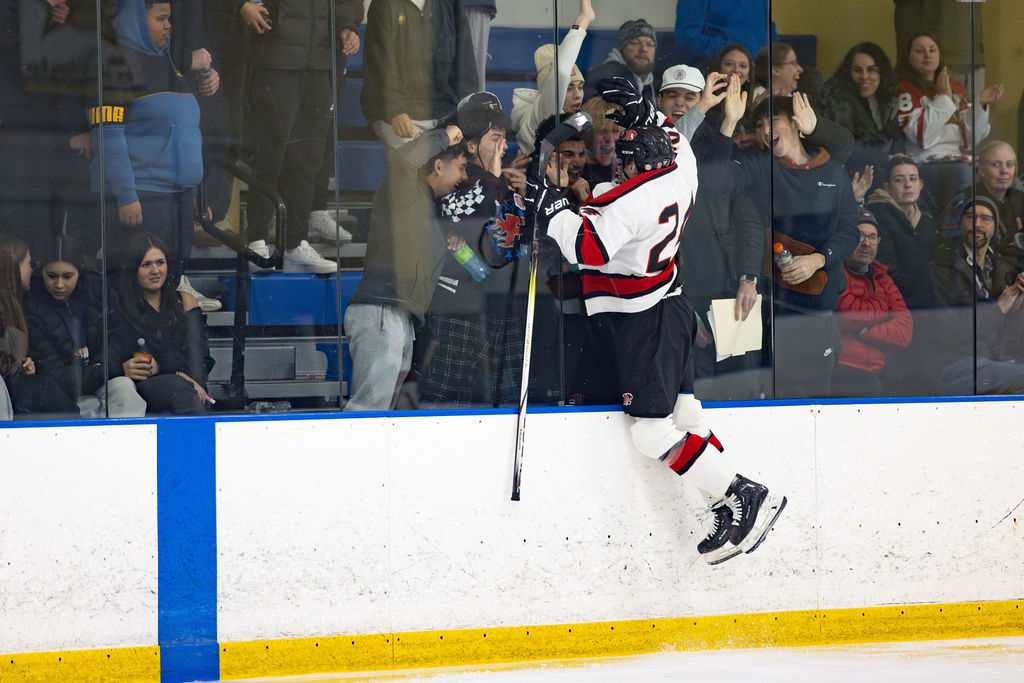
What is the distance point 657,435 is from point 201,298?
1371 mm

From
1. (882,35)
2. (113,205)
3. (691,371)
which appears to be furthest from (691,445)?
(113,205)

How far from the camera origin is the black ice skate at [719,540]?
291 centimetres

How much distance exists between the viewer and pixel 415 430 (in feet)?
9.37

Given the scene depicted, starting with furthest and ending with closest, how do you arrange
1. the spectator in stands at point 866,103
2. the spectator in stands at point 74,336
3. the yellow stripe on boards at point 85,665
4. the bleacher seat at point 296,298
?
the spectator in stands at point 866,103, the bleacher seat at point 296,298, the spectator in stands at point 74,336, the yellow stripe on boards at point 85,665

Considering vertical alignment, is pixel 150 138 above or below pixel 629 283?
above

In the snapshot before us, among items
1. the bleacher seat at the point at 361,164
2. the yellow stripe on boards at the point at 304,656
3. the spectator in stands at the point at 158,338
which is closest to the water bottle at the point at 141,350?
the spectator in stands at the point at 158,338

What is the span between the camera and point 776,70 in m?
3.13

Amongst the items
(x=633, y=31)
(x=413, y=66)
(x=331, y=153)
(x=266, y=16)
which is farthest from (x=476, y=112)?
(x=266, y=16)

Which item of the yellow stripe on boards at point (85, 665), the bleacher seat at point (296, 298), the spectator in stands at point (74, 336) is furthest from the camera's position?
the bleacher seat at point (296, 298)

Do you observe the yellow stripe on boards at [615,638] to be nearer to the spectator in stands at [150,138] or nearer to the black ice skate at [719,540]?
the black ice skate at [719,540]

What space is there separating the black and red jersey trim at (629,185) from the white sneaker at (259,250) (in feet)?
3.12

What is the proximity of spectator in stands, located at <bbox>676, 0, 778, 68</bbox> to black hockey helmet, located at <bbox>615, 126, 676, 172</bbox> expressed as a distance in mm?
382

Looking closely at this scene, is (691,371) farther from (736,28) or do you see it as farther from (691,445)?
(736,28)

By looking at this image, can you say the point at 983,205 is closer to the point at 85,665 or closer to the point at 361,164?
the point at 361,164
